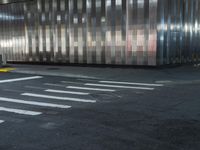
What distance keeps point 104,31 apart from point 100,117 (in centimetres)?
1089

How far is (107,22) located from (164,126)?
11654 millimetres

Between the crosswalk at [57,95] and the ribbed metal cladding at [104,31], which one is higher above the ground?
the ribbed metal cladding at [104,31]

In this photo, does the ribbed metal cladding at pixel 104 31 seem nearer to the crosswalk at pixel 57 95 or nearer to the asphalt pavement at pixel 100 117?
the crosswalk at pixel 57 95

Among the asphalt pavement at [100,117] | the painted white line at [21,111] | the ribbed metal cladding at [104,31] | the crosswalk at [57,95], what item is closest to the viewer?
the asphalt pavement at [100,117]

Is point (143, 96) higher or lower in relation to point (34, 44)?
lower

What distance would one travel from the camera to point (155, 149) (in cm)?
384

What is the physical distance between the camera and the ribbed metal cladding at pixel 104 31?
14383 mm

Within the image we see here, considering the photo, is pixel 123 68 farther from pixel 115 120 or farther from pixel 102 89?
pixel 115 120

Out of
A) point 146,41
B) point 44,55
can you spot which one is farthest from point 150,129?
point 44,55

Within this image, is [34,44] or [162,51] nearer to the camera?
[162,51]

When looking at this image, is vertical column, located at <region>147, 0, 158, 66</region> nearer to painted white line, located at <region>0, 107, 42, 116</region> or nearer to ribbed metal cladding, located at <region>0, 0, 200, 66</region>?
ribbed metal cladding, located at <region>0, 0, 200, 66</region>

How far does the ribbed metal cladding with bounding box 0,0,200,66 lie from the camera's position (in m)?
14.4

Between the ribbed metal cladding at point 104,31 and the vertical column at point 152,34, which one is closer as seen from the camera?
the vertical column at point 152,34

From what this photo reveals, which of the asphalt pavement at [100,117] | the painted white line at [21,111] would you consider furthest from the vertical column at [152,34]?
the painted white line at [21,111]
